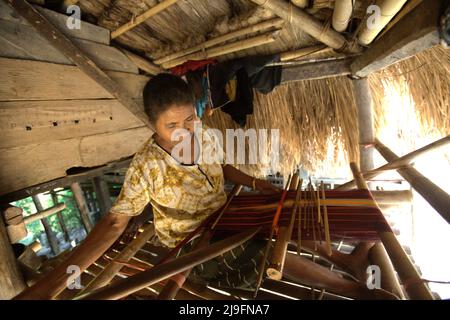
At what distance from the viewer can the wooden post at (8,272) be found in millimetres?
1319

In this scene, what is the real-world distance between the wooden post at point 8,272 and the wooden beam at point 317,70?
2377 mm

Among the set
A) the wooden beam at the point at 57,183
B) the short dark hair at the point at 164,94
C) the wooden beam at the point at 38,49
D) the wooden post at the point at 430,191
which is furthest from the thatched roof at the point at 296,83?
the wooden beam at the point at 57,183

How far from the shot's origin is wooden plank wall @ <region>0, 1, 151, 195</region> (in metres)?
1.60

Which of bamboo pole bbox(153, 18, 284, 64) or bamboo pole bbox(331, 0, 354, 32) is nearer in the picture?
bamboo pole bbox(331, 0, 354, 32)

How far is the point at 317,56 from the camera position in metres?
2.08

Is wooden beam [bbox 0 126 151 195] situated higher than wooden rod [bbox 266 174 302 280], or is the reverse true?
wooden beam [bbox 0 126 151 195]

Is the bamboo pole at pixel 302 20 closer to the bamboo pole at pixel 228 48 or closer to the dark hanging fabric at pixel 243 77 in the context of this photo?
the bamboo pole at pixel 228 48

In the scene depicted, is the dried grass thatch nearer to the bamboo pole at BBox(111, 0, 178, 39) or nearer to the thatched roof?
the thatched roof

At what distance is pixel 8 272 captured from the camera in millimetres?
1340

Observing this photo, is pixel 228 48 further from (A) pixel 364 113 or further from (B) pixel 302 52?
(A) pixel 364 113

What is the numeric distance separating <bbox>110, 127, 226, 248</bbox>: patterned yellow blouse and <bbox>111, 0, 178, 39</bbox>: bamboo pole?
984mm

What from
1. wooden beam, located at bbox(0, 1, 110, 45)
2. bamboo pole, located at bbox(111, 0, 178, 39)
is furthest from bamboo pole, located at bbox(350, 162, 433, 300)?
wooden beam, located at bbox(0, 1, 110, 45)

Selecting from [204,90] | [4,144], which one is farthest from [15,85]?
[204,90]
